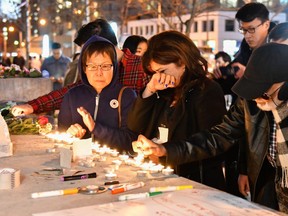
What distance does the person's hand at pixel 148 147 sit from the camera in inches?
119

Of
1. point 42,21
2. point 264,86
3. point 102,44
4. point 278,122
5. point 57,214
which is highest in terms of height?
point 42,21

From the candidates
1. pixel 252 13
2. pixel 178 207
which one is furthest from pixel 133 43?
pixel 178 207

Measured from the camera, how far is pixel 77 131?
3.83m

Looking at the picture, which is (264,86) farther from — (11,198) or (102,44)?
(102,44)

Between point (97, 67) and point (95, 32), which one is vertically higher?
point (95, 32)

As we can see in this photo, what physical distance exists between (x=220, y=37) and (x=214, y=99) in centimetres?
5389

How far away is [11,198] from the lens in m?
2.50

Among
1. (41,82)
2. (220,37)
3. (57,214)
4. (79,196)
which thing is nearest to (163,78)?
(79,196)

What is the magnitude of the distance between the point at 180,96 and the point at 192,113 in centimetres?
13

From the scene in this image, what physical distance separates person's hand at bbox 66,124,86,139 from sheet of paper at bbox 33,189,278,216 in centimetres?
145

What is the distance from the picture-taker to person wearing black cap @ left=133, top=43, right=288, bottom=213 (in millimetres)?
2662

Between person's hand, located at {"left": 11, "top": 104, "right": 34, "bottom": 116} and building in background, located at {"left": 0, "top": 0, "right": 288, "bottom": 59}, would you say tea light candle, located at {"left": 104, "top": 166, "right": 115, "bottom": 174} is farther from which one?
building in background, located at {"left": 0, "top": 0, "right": 288, "bottom": 59}

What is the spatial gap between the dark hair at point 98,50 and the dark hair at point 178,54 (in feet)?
2.02

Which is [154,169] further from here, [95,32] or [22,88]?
[22,88]
